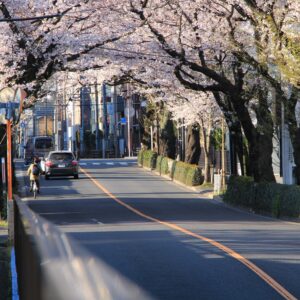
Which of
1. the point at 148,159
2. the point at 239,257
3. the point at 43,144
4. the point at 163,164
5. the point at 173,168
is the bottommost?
the point at 239,257

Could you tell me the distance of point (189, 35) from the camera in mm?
28000

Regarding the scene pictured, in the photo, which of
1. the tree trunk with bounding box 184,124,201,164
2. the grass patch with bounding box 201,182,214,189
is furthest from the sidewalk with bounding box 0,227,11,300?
the tree trunk with bounding box 184,124,201,164

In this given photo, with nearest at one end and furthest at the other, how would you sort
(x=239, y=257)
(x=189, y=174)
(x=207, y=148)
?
(x=239, y=257) → (x=207, y=148) → (x=189, y=174)

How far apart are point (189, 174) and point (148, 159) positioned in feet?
58.5

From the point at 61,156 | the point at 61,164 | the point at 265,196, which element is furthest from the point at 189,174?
the point at 265,196

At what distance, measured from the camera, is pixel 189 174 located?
47.0 m

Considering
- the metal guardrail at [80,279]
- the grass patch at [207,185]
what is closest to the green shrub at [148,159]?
the grass patch at [207,185]

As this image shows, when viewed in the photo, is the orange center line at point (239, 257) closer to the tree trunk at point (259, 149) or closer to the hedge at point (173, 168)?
the tree trunk at point (259, 149)

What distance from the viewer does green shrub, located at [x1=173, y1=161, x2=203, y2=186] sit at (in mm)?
46250

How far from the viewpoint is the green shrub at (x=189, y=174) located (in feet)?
152

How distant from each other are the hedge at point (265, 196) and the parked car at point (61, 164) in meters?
18.4

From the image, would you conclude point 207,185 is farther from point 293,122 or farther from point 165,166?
point 293,122

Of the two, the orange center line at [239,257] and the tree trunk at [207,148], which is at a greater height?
the tree trunk at [207,148]

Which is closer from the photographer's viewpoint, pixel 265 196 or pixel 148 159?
pixel 265 196
